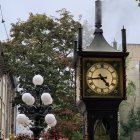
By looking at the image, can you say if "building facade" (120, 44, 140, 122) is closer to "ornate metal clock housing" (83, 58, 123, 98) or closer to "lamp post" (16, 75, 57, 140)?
"lamp post" (16, 75, 57, 140)

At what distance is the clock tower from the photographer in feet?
23.3

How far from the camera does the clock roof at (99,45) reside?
24.2ft

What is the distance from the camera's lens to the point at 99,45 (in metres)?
7.46

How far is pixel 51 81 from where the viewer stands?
102 ft

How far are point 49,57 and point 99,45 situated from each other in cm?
2470

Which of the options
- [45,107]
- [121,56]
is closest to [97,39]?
[121,56]

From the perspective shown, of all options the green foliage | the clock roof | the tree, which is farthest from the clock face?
the green foliage

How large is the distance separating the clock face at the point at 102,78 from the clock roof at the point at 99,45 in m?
0.20

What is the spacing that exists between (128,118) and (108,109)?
4849 cm

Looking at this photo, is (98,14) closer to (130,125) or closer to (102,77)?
(102,77)

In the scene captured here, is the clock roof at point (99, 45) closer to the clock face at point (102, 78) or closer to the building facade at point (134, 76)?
the clock face at point (102, 78)

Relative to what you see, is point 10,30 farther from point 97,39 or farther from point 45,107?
point 97,39

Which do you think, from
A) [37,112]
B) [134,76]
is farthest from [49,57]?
[134,76]

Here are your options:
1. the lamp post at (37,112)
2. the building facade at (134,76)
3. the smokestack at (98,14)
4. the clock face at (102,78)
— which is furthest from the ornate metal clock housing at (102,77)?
the building facade at (134,76)
